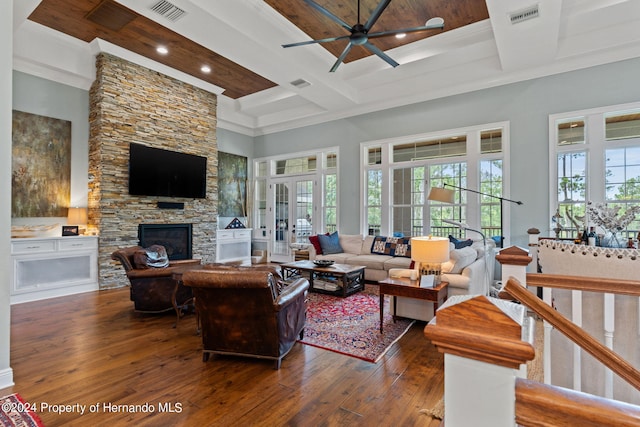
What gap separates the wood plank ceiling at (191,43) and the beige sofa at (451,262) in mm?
3252

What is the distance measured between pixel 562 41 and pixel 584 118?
3.96 feet

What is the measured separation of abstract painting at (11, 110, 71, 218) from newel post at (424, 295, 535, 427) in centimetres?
644

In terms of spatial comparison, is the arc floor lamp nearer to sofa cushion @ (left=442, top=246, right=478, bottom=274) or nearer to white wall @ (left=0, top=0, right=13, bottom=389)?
sofa cushion @ (left=442, top=246, right=478, bottom=274)

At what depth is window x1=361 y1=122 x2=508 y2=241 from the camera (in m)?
5.81

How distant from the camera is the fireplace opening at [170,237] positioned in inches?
233

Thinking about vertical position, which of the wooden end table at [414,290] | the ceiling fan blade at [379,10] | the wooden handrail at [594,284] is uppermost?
the ceiling fan blade at [379,10]

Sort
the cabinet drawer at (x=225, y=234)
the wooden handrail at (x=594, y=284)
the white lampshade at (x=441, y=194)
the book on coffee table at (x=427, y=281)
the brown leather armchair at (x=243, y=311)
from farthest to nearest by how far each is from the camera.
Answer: the cabinet drawer at (x=225, y=234) → the white lampshade at (x=441, y=194) → the book on coffee table at (x=427, y=281) → the brown leather armchair at (x=243, y=311) → the wooden handrail at (x=594, y=284)

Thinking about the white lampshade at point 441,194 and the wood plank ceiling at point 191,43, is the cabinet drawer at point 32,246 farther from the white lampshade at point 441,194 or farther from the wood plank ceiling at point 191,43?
the white lampshade at point 441,194

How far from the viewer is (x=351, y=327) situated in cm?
354

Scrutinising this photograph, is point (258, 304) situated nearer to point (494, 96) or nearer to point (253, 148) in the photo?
point (494, 96)

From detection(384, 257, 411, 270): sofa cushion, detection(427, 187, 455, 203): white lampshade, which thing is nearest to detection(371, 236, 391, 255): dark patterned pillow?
detection(384, 257, 411, 270): sofa cushion

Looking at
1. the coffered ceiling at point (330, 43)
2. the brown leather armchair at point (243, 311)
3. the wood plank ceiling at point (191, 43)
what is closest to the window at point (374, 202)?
the coffered ceiling at point (330, 43)

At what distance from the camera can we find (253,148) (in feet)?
30.0

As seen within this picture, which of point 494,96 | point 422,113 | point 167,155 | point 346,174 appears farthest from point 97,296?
point 494,96
